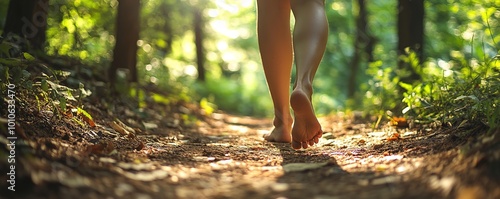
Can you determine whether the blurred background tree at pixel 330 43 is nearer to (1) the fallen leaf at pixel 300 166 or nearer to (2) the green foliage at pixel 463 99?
(2) the green foliage at pixel 463 99

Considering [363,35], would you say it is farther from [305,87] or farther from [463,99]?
[305,87]

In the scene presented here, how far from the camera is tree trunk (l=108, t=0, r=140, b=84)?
4.58m

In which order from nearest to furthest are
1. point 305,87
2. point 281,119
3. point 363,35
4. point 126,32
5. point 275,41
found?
1. point 305,87
2. point 275,41
3. point 281,119
4. point 126,32
5. point 363,35

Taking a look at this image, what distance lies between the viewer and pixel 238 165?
6.01 ft

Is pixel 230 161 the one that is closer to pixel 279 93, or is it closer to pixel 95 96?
pixel 279 93

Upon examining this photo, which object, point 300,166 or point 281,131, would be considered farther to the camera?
point 281,131

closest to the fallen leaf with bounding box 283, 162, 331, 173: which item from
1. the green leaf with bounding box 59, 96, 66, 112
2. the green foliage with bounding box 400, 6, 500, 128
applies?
the green foliage with bounding box 400, 6, 500, 128

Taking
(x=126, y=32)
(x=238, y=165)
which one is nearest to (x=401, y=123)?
(x=238, y=165)

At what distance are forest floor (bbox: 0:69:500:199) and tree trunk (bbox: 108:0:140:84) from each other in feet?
6.95

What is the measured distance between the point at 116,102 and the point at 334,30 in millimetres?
9183

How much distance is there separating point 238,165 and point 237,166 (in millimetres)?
25

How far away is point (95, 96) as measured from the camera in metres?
3.40

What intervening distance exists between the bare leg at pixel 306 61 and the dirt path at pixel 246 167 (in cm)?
11

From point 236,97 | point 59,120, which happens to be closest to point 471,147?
point 59,120
